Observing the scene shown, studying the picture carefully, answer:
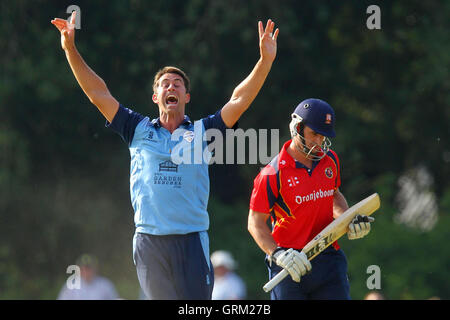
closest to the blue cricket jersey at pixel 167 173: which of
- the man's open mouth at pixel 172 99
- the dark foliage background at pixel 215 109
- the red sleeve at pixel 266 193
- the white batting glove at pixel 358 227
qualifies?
the man's open mouth at pixel 172 99

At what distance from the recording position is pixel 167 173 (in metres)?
5.38

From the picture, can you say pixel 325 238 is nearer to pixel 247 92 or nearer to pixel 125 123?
pixel 247 92

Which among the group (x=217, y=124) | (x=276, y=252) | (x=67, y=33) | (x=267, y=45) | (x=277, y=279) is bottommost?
(x=277, y=279)

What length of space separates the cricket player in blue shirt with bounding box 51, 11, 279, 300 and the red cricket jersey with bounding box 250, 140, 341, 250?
1.41ft

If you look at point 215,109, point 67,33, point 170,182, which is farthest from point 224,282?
point 67,33

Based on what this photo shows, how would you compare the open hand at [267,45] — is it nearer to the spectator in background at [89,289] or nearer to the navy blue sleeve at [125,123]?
the navy blue sleeve at [125,123]

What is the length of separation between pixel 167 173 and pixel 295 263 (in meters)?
1.07

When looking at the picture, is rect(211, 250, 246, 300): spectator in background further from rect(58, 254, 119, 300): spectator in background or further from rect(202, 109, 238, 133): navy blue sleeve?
rect(202, 109, 238, 133): navy blue sleeve

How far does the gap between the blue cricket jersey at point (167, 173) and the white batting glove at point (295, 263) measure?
0.60 m

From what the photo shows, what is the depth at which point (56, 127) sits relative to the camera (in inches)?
562

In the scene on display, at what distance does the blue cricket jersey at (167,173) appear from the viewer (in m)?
5.31

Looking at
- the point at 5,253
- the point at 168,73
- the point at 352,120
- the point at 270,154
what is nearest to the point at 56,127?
the point at 5,253

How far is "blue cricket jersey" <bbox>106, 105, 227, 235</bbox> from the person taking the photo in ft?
17.4

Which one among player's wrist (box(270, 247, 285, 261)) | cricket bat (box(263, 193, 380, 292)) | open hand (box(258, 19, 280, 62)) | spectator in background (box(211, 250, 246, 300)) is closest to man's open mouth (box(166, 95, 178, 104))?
open hand (box(258, 19, 280, 62))
